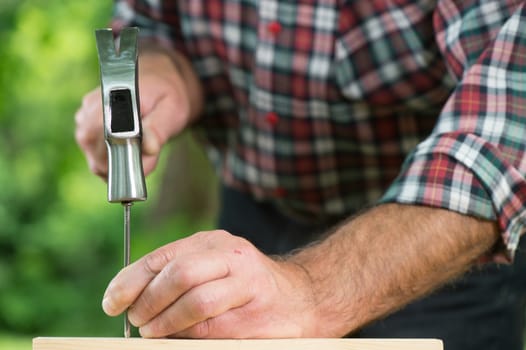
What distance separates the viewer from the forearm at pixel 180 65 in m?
1.63

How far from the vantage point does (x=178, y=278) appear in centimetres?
93

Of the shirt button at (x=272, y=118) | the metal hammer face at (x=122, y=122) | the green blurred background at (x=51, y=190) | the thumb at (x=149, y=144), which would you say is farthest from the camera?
the green blurred background at (x=51, y=190)

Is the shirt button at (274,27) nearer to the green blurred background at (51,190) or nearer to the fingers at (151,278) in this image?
the fingers at (151,278)

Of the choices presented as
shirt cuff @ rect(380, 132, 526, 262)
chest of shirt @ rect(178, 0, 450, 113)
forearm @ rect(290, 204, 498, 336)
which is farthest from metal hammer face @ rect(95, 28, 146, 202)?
chest of shirt @ rect(178, 0, 450, 113)

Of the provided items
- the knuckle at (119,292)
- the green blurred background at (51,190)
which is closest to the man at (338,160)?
the knuckle at (119,292)

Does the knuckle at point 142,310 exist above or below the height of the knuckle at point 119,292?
below

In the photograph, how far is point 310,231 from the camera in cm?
178

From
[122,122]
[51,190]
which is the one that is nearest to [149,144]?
[122,122]

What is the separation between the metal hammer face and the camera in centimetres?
102

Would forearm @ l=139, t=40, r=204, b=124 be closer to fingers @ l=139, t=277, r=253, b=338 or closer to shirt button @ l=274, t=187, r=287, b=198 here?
shirt button @ l=274, t=187, r=287, b=198

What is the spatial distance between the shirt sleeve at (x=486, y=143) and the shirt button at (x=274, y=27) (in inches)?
15.1

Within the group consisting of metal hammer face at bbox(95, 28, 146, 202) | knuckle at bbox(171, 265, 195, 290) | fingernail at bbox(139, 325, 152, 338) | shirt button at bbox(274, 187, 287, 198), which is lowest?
shirt button at bbox(274, 187, 287, 198)

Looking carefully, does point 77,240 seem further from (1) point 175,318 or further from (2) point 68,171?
(1) point 175,318

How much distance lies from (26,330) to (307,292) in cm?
328
